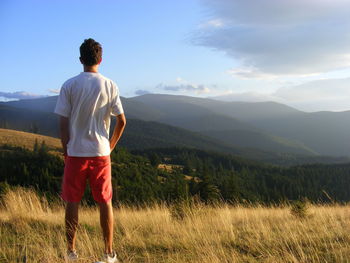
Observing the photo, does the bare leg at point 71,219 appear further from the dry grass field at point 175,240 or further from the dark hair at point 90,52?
the dark hair at point 90,52

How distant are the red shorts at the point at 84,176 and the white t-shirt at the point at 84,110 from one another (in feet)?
0.26

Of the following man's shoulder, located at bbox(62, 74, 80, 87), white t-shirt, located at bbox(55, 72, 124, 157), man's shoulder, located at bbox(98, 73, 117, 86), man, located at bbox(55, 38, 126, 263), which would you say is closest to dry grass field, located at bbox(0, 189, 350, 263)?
man, located at bbox(55, 38, 126, 263)

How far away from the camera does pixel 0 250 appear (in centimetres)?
415

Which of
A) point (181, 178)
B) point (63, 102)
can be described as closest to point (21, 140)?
point (181, 178)

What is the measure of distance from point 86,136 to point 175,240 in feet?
7.31

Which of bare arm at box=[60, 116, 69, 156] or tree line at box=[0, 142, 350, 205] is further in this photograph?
tree line at box=[0, 142, 350, 205]

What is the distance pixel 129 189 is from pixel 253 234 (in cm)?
5568

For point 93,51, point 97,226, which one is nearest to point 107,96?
point 93,51

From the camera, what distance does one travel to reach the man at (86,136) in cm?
380

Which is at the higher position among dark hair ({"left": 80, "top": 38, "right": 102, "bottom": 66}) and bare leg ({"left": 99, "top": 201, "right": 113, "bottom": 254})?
dark hair ({"left": 80, "top": 38, "right": 102, "bottom": 66})

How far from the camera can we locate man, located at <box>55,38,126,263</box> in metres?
3.80

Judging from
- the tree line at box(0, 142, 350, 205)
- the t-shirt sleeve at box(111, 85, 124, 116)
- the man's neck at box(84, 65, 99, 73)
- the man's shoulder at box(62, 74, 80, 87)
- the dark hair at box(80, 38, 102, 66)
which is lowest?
the tree line at box(0, 142, 350, 205)

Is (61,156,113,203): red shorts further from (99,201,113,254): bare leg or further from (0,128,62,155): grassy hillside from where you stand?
(0,128,62,155): grassy hillside

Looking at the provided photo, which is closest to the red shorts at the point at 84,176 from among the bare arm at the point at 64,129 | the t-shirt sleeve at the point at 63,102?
the bare arm at the point at 64,129
